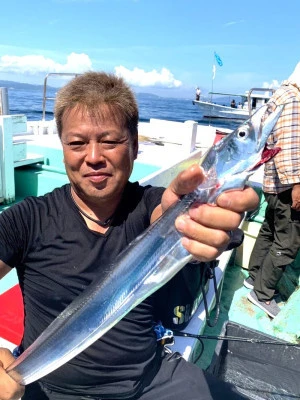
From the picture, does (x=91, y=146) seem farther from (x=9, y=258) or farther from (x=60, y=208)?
(x=9, y=258)

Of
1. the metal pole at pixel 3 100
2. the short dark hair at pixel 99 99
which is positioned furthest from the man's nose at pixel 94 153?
the metal pole at pixel 3 100

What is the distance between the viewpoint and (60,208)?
169 centimetres

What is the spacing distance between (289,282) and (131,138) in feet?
10.8

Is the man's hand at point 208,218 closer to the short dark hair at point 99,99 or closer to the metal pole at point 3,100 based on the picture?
the short dark hair at point 99,99

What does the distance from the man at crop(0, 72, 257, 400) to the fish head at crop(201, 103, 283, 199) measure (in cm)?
33

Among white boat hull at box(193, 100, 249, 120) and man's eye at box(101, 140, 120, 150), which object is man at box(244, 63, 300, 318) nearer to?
man's eye at box(101, 140, 120, 150)

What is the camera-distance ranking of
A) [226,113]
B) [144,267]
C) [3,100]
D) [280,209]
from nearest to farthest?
1. [144,267]
2. [280,209]
3. [3,100]
4. [226,113]

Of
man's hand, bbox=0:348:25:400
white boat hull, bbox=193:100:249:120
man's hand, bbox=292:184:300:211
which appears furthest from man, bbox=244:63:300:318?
white boat hull, bbox=193:100:249:120

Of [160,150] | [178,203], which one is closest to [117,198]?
[178,203]

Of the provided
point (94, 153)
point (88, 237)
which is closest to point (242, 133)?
point (94, 153)

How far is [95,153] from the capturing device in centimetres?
151

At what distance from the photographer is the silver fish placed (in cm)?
110

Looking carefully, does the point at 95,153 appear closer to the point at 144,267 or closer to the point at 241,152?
the point at 144,267

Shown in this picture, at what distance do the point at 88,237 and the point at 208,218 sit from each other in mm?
688
